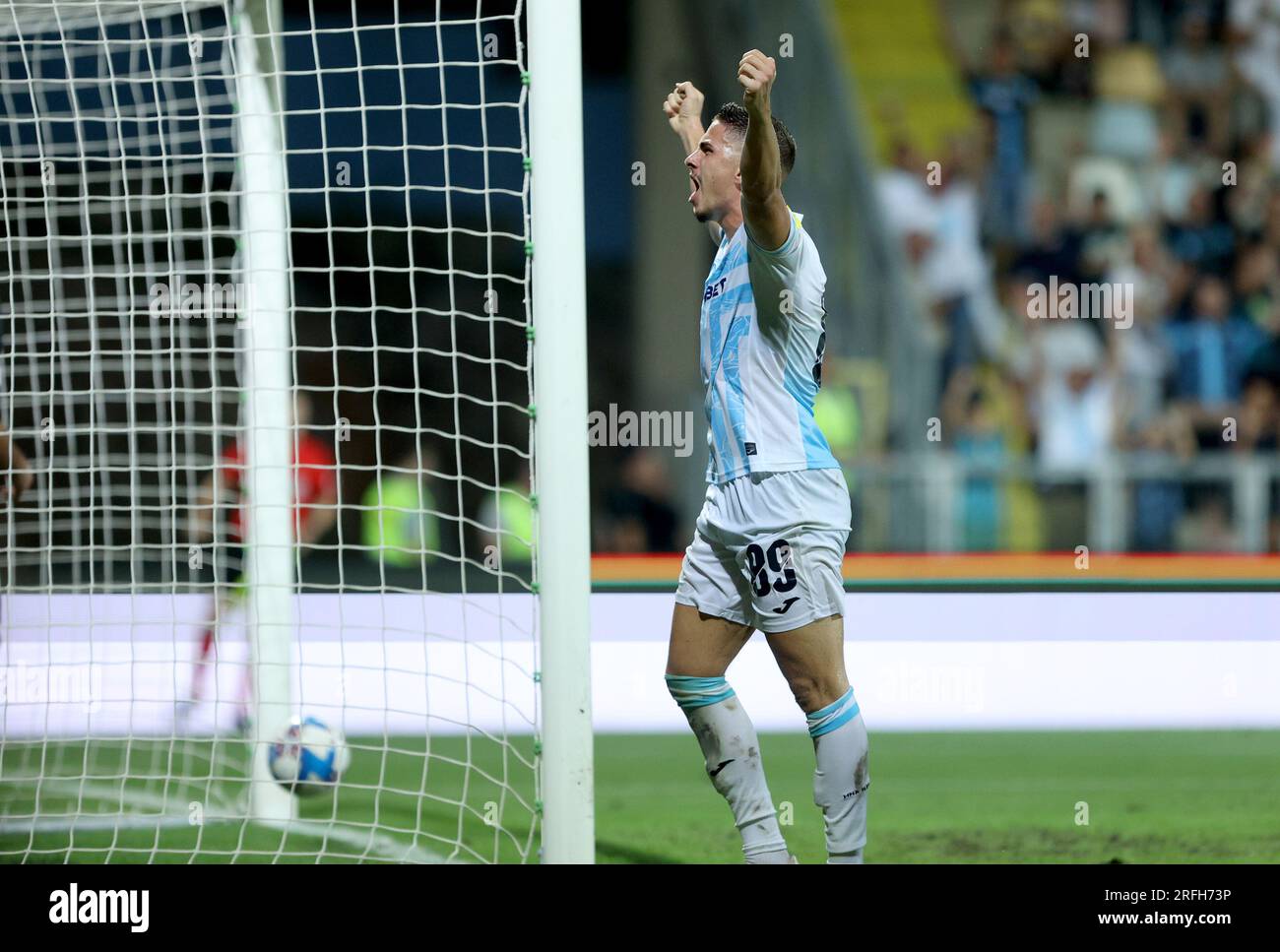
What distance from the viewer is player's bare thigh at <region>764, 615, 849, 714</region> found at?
3.47 m

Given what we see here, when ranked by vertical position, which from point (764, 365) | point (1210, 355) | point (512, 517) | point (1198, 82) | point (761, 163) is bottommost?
point (512, 517)

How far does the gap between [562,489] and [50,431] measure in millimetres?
2115

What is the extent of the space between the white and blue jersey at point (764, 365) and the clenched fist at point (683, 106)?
46 cm

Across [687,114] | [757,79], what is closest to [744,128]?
[687,114]

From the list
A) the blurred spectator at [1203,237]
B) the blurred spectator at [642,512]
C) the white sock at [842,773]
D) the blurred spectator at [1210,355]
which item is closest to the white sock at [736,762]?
the white sock at [842,773]

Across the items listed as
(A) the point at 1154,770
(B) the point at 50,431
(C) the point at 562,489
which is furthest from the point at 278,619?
(A) the point at 1154,770

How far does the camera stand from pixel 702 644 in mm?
3621

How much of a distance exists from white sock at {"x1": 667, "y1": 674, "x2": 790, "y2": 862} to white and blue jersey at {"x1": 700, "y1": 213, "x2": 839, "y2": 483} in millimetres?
526

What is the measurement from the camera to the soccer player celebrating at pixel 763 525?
3471mm

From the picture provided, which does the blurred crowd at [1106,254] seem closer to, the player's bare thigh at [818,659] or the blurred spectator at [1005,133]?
the blurred spectator at [1005,133]

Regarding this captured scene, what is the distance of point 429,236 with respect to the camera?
10.6 meters

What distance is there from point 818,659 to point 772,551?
27 cm

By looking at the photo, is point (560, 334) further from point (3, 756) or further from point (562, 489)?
point (3, 756)

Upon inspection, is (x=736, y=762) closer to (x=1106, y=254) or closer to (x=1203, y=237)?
(x=1106, y=254)
